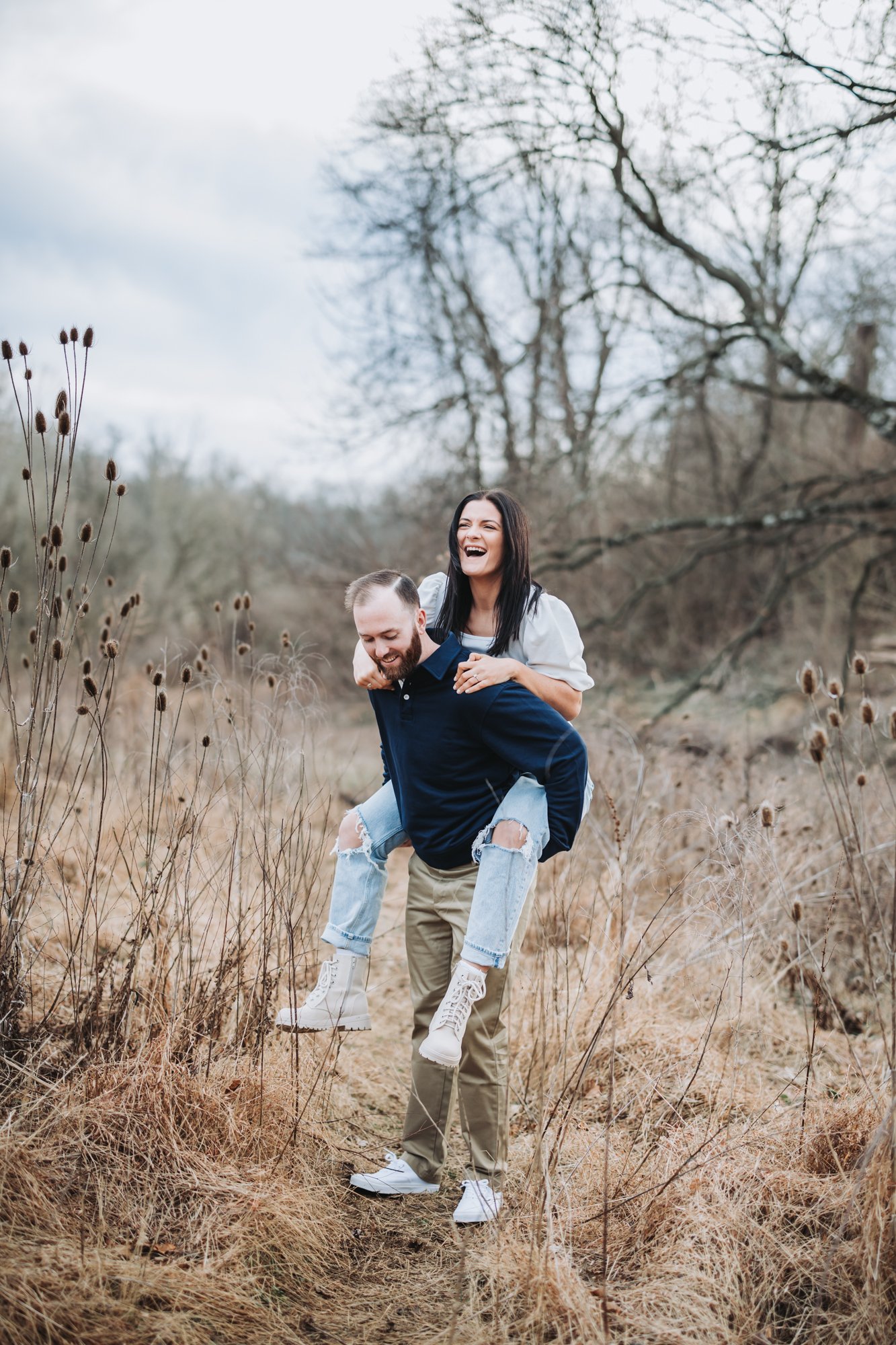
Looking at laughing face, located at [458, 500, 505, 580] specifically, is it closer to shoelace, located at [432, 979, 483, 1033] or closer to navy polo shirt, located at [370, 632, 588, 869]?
navy polo shirt, located at [370, 632, 588, 869]

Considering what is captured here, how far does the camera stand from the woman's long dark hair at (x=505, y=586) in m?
→ 2.71

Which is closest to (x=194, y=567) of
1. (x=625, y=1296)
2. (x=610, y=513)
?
(x=610, y=513)

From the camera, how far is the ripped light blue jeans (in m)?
2.43

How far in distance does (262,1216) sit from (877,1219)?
4.87 feet

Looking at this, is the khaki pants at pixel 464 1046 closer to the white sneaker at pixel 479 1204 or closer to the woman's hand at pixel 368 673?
the white sneaker at pixel 479 1204

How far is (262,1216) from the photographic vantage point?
242 cm

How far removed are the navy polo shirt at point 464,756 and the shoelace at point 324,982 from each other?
0.39m

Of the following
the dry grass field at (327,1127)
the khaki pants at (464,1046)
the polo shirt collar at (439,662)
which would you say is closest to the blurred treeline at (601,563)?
the dry grass field at (327,1127)

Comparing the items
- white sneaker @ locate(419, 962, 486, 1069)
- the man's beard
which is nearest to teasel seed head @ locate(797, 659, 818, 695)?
the man's beard

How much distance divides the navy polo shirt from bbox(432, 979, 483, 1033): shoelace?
1.22ft

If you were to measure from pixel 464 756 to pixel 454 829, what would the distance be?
0.21 meters

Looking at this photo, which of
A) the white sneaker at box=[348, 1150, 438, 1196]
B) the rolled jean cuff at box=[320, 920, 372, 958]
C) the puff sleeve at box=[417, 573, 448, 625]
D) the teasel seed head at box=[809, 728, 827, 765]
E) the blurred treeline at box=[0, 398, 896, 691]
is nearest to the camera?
the teasel seed head at box=[809, 728, 827, 765]

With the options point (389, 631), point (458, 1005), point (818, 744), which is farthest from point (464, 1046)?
point (818, 744)

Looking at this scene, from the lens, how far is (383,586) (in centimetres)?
254
